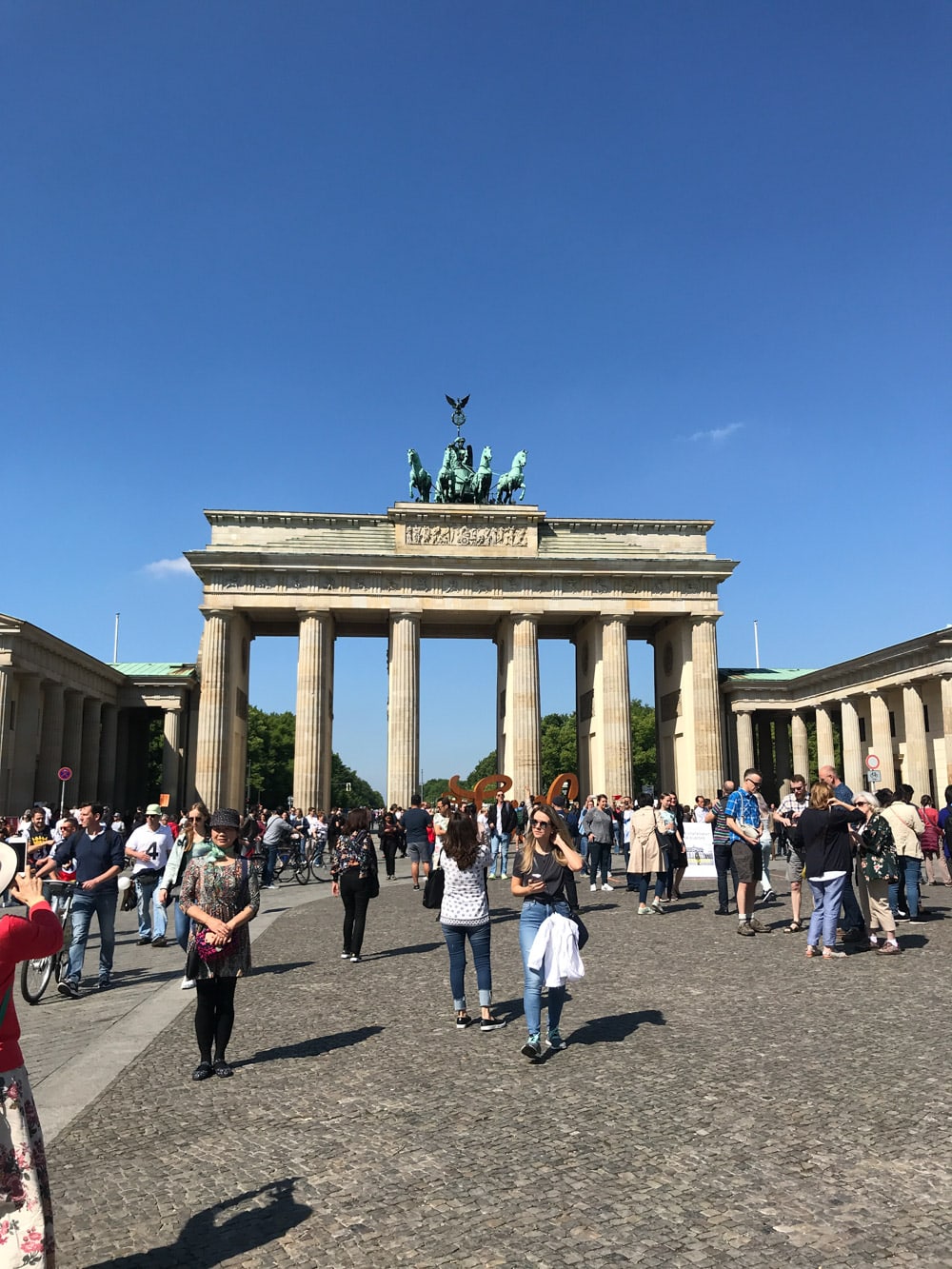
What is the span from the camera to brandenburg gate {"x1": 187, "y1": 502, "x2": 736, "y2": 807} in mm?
46875

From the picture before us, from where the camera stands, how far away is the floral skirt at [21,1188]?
3.38 meters

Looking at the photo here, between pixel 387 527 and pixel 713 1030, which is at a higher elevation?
pixel 387 527

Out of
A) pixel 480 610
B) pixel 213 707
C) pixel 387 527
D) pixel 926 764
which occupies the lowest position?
pixel 926 764

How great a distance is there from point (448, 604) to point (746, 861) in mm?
34617

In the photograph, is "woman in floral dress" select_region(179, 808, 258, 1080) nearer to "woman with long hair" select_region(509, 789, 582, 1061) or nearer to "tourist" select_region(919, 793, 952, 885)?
"woman with long hair" select_region(509, 789, 582, 1061)

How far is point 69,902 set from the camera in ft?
38.5

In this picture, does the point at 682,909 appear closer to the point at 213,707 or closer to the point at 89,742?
the point at 213,707

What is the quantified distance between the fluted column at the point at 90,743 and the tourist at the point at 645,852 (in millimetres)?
41694

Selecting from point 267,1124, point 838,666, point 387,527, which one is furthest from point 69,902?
point 838,666

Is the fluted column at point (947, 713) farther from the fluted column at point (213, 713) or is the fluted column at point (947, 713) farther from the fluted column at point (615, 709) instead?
the fluted column at point (213, 713)

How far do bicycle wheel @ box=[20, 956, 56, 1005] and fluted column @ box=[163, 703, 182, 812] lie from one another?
147ft

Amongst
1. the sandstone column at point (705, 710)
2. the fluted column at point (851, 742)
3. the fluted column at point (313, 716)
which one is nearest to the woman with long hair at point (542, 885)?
the fluted column at point (313, 716)

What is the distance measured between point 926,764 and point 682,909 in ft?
103

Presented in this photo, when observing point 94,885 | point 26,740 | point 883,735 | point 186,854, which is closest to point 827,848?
point 186,854
